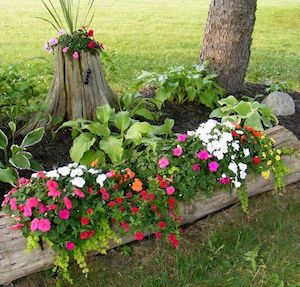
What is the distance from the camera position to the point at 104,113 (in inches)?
163

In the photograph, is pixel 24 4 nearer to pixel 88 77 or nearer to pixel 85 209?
pixel 88 77

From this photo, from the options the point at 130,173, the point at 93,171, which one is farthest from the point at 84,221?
the point at 130,173

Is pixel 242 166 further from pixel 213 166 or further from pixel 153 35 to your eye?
pixel 153 35

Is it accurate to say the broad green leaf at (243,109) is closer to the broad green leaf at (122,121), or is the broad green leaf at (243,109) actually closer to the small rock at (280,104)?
the broad green leaf at (122,121)

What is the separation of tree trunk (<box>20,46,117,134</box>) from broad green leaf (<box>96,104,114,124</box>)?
1.14ft

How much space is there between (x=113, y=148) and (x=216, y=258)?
3.50 ft

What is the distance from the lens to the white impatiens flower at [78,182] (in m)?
3.05

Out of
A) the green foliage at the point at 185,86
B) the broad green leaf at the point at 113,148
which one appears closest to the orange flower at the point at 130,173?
the broad green leaf at the point at 113,148

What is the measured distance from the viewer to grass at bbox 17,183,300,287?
10.6ft

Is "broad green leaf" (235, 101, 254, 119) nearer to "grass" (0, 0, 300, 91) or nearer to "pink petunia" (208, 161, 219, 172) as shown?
"pink petunia" (208, 161, 219, 172)

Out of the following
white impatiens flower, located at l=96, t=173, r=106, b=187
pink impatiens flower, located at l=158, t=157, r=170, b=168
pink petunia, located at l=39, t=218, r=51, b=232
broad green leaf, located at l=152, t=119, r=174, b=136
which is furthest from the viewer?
broad green leaf, located at l=152, t=119, r=174, b=136

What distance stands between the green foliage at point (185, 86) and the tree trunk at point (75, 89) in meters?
0.59

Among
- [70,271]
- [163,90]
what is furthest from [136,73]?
[70,271]

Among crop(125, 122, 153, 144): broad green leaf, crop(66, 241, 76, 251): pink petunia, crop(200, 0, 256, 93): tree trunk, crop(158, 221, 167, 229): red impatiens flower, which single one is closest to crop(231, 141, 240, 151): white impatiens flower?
crop(125, 122, 153, 144): broad green leaf
